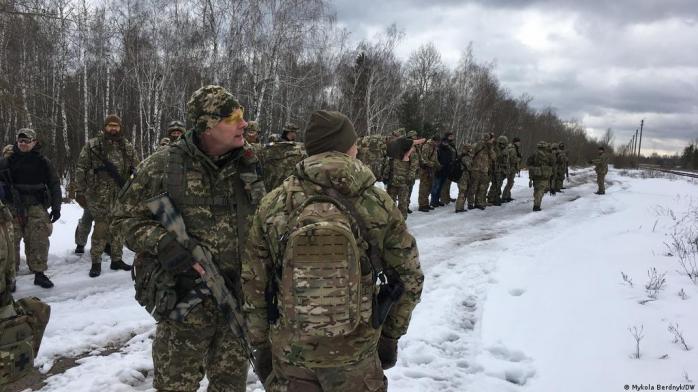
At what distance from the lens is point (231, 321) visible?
2.26 meters

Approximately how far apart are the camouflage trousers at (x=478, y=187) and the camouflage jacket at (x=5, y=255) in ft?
34.4

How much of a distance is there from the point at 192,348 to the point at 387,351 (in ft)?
3.25

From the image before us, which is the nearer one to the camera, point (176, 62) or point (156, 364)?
point (156, 364)

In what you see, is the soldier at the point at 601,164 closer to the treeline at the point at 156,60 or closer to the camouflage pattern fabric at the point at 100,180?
the treeline at the point at 156,60

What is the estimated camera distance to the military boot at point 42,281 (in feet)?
16.5

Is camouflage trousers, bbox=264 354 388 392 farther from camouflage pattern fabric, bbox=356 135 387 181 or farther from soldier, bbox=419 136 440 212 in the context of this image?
camouflage pattern fabric, bbox=356 135 387 181

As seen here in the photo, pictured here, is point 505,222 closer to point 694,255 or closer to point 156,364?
point 694,255

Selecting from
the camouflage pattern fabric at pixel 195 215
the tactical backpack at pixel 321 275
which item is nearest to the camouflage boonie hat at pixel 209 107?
the camouflage pattern fabric at pixel 195 215

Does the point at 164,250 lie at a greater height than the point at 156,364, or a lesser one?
greater

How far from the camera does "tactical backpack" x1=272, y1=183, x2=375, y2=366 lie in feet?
5.11

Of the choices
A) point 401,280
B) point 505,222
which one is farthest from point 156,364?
point 505,222

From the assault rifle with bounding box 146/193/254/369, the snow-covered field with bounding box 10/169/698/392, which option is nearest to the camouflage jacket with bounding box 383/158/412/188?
the snow-covered field with bounding box 10/169/698/392

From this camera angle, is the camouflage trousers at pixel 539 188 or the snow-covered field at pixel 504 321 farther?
the camouflage trousers at pixel 539 188

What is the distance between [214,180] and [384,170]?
7.62m
